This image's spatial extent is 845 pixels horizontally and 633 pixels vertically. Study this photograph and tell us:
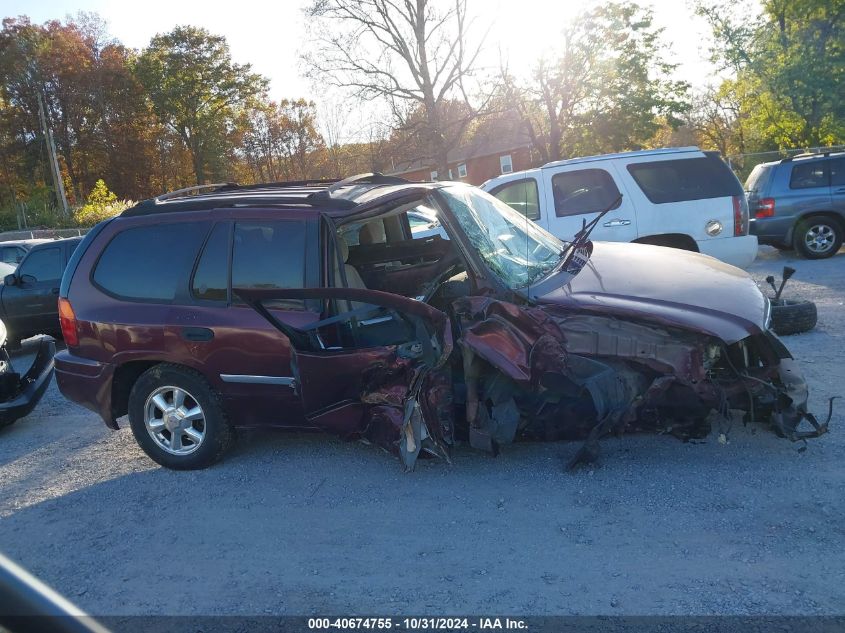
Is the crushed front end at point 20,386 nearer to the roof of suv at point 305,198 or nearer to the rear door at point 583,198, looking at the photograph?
the roof of suv at point 305,198

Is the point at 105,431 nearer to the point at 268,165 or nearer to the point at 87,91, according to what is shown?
the point at 268,165

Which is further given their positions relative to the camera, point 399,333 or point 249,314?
point 249,314

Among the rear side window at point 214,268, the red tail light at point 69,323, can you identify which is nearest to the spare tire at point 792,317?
the rear side window at point 214,268

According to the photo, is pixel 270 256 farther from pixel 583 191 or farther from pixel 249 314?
pixel 583 191

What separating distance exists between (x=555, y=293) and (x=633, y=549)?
1.59 meters

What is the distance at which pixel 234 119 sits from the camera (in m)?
50.0

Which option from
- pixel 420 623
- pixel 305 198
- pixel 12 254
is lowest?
pixel 420 623

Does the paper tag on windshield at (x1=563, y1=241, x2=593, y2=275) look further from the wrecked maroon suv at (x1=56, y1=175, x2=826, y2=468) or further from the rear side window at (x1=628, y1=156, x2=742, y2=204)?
the rear side window at (x1=628, y1=156, x2=742, y2=204)

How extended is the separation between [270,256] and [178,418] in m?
1.32

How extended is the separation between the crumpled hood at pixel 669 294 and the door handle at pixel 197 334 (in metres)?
2.16

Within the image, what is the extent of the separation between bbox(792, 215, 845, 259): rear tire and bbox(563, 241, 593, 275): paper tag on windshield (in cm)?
865

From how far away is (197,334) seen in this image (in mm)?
4688

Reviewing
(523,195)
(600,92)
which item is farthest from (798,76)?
(523,195)

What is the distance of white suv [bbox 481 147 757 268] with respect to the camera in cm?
861
